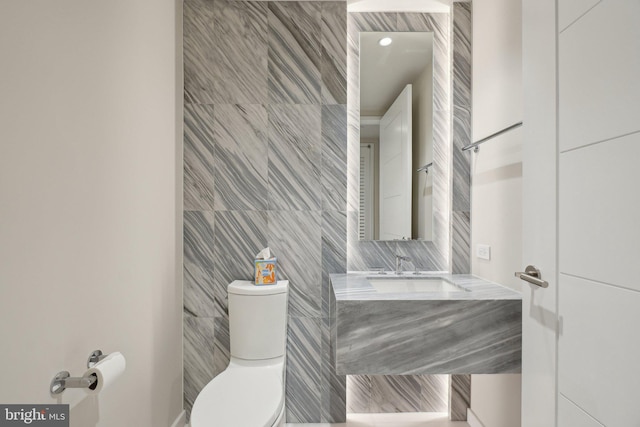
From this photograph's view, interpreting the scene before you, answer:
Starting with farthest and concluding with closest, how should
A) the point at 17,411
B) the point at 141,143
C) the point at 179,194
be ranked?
the point at 179,194, the point at 141,143, the point at 17,411

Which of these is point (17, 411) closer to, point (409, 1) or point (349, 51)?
point (349, 51)

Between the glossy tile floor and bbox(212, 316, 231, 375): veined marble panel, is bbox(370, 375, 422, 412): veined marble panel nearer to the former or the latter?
the glossy tile floor

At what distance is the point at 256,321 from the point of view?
A: 6.30 ft

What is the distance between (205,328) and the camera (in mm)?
2119

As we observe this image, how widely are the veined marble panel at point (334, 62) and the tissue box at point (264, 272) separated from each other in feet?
3.31

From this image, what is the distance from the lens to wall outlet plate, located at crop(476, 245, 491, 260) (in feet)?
6.16

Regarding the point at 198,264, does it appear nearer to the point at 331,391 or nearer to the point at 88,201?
the point at 88,201

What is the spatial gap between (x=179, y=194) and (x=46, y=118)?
3.46 feet

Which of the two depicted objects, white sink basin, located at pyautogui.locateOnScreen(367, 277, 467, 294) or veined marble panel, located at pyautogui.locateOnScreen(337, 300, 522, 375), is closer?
veined marble panel, located at pyautogui.locateOnScreen(337, 300, 522, 375)

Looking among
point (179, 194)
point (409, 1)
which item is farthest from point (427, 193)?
point (179, 194)

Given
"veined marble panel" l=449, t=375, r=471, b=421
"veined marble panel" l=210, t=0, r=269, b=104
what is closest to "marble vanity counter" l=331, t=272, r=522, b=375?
"veined marble panel" l=449, t=375, r=471, b=421

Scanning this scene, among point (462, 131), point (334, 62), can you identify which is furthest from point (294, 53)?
point (462, 131)

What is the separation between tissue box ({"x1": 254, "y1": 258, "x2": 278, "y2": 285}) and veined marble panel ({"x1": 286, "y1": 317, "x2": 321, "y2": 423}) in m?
0.30

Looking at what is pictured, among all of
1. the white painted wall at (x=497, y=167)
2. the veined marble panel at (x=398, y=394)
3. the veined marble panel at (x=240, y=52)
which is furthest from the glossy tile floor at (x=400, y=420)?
the veined marble panel at (x=240, y=52)
